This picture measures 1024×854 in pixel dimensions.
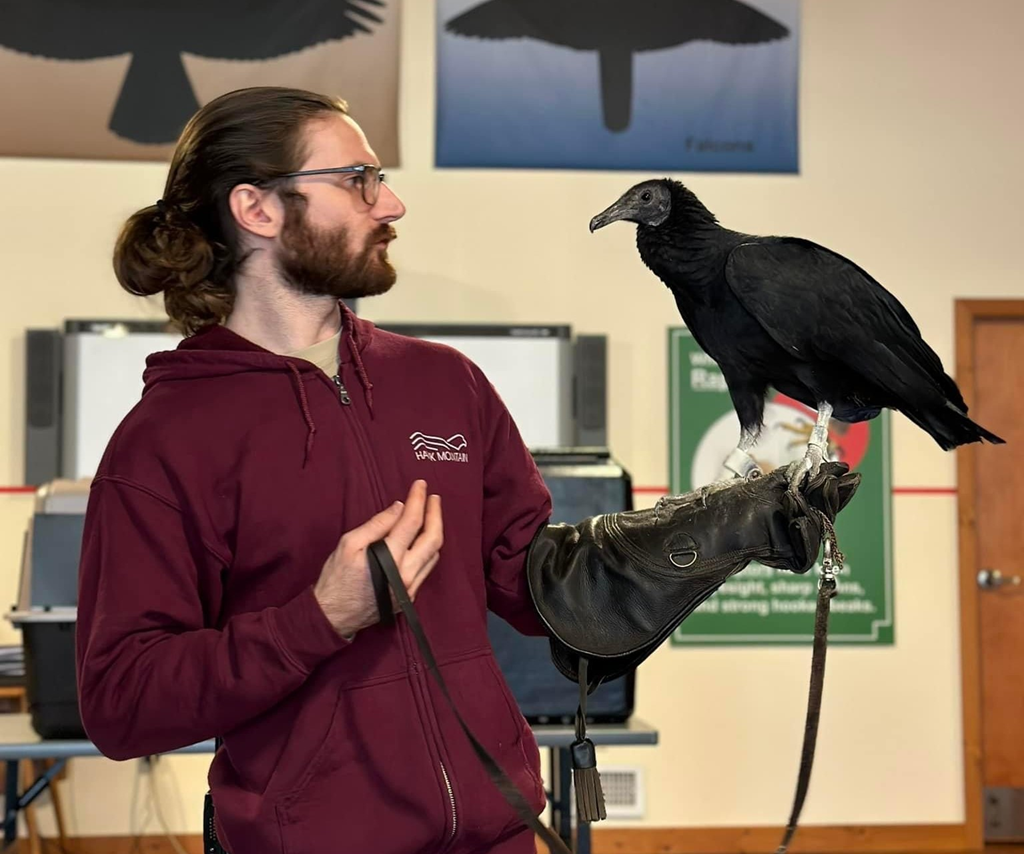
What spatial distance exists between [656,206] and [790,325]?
0.25 metres

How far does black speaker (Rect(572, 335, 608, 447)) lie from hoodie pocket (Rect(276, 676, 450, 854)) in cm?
305

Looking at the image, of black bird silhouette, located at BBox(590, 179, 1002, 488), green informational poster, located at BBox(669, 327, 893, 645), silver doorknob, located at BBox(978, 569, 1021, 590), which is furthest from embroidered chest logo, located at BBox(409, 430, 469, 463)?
silver doorknob, located at BBox(978, 569, 1021, 590)

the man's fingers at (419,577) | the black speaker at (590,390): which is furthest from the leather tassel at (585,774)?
the black speaker at (590,390)

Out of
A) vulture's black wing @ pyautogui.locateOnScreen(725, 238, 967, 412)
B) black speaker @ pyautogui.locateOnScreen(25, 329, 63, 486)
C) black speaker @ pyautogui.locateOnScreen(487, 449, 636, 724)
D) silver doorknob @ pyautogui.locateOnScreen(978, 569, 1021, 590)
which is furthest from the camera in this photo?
silver doorknob @ pyautogui.locateOnScreen(978, 569, 1021, 590)

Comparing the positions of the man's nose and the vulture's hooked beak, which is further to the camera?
the vulture's hooked beak

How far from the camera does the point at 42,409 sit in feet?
13.2

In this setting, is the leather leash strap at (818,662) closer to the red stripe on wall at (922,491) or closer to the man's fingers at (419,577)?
the man's fingers at (419,577)

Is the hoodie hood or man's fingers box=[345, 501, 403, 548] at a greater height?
the hoodie hood

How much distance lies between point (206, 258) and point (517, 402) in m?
2.81

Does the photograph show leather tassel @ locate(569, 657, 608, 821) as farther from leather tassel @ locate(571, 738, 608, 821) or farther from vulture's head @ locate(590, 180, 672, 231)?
vulture's head @ locate(590, 180, 672, 231)

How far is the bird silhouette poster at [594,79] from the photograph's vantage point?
4184mm

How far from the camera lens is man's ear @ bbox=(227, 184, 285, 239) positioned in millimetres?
1289

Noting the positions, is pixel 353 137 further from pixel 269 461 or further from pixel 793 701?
pixel 793 701

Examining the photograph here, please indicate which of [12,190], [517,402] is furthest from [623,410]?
[12,190]
